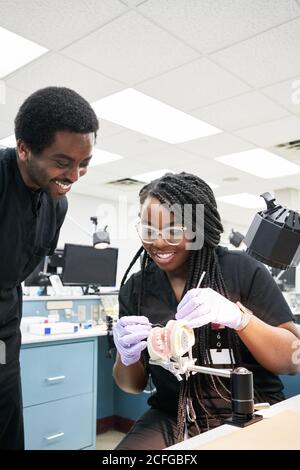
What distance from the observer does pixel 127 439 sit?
1.05 m

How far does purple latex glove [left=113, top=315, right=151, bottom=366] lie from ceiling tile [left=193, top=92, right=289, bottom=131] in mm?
2541

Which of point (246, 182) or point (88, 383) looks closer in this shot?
point (88, 383)

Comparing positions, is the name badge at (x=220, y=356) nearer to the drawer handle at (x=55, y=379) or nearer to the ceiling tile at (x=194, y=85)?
the drawer handle at (x=55, y=379)

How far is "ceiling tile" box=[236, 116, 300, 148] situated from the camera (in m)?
3.70

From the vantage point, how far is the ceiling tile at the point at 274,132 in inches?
146

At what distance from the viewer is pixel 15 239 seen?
105cm

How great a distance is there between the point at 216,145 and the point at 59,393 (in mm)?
2949

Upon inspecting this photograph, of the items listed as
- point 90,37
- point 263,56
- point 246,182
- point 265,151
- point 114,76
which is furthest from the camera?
point 246,182

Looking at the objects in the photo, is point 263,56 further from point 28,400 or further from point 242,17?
point 28,400

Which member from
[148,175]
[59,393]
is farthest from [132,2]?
[148,175]

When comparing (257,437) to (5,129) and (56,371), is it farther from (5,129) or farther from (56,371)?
(5,129)

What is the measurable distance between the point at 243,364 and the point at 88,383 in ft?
4.76

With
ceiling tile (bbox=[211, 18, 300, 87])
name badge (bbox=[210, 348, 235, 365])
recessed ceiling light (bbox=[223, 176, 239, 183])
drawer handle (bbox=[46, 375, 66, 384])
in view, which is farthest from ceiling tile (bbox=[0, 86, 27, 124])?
recessed ceiling light (bbox=[223, 176, 239, 183])

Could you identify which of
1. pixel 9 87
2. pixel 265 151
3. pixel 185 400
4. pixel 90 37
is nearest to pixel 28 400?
pixel 185 400
